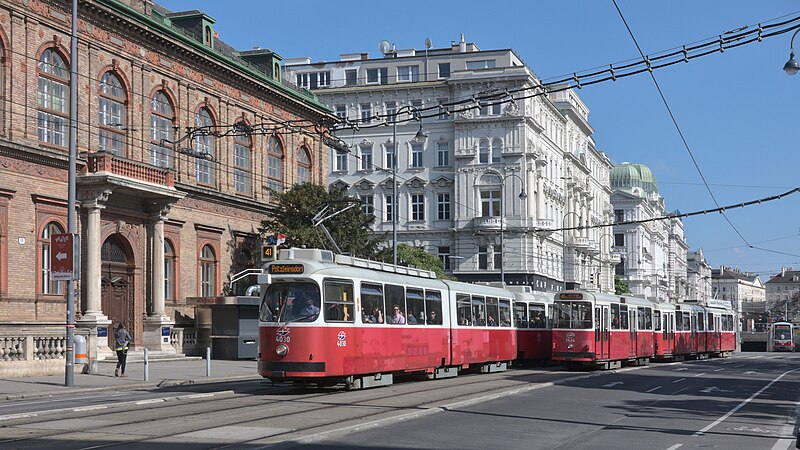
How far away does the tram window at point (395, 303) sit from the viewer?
26.4m

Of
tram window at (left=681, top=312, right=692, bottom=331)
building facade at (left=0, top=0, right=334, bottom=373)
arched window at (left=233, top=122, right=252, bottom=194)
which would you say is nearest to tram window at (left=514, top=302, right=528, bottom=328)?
building facade at (left=0, top=0, right=334, bottom=373)

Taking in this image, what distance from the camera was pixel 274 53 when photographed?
175 feet

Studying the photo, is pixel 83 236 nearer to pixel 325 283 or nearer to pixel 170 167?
pixel 170 167

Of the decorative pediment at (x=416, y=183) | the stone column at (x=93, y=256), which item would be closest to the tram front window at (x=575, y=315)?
the stone column at (x=93, y=256)

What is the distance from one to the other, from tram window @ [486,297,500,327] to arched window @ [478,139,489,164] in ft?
154

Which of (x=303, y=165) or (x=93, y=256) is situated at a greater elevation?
(x=303, y=165)

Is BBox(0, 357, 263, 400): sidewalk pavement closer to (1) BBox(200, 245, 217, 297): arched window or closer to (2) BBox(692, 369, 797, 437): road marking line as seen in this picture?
(1) BBox(200, 245, 217, 297): arched window

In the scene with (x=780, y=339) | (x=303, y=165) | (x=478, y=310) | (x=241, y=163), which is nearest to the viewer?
(x=478, y=310)

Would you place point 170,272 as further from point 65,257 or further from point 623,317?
point 623,317

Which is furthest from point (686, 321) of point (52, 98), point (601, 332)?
point (52, 98)

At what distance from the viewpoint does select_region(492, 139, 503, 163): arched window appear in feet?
268

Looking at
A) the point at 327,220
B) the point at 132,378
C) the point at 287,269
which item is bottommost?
the point at 132,378

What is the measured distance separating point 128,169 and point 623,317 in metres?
19.5

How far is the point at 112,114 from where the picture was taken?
130 feet
